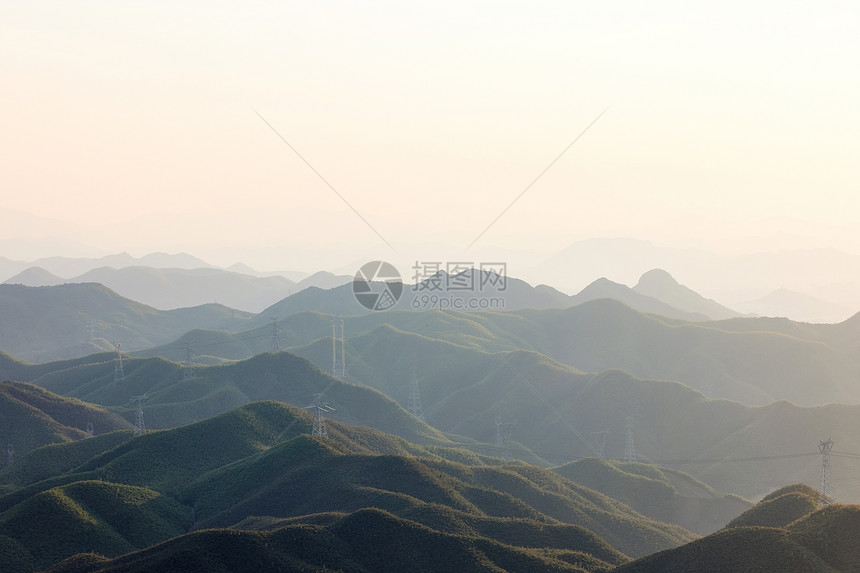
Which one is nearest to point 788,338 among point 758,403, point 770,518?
point 758,403

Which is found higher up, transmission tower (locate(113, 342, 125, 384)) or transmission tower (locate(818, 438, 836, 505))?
transmission tower (locate(818, 438, 836, 505))

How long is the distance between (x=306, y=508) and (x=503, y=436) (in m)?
56.9

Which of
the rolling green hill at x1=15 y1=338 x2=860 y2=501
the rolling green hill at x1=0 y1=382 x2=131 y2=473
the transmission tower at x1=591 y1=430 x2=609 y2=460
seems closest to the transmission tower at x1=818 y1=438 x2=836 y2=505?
the rolling green hill at x1=15 y1=338 x2=860 y2=501

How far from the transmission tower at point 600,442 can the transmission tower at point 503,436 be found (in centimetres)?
1243

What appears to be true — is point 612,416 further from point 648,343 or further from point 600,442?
point 648,343

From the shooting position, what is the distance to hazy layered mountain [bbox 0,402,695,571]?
39312mm

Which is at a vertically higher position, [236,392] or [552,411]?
[236,392]

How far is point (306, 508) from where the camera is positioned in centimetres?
5119

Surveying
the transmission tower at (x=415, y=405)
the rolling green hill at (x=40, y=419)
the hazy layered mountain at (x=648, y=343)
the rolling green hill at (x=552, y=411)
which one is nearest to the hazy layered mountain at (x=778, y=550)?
the rolling green hill at (x=552, y=411)

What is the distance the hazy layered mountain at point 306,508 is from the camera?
129ft

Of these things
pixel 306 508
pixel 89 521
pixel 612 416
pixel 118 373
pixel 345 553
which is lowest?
pixel 612 416

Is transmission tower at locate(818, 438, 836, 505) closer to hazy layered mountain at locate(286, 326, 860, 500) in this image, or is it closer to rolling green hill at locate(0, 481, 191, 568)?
hazy layered mountain at locate(286, 326, 860, 500)

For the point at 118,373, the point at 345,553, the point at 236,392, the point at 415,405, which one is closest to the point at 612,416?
the point at 415,405

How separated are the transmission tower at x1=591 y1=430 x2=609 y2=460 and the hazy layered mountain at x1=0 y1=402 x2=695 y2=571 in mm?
37221
